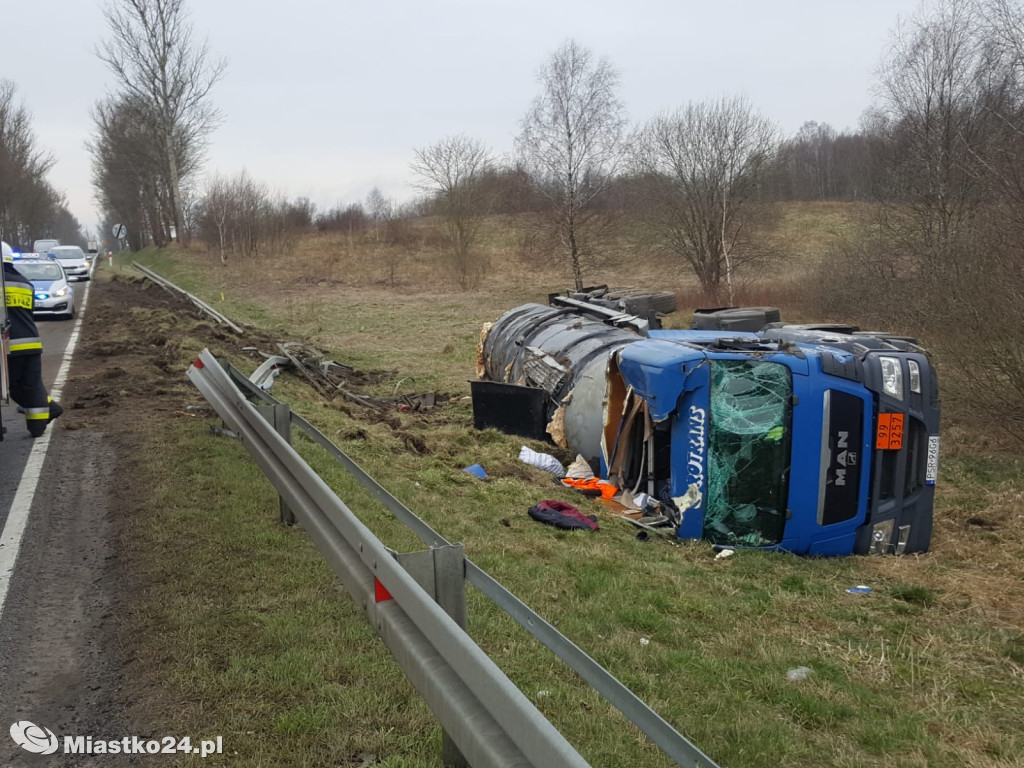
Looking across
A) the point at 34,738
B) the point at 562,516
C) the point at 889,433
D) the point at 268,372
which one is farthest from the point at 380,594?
the point at 268,372

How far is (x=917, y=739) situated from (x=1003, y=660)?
5.08 ft

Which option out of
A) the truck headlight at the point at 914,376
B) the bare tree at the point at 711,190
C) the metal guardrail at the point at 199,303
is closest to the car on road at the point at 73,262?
the metal guardrail at the point at 199,303

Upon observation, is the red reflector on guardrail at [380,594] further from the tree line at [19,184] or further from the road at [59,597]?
the tree line at [19,184]

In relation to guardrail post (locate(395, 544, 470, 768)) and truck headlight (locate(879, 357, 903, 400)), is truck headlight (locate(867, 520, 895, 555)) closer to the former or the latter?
truck headlight (locate(879, 357, 903, 400))

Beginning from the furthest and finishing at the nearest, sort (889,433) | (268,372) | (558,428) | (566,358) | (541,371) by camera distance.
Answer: (268,372)
(541,371)
(566,358)
(558,428)
(889,433)

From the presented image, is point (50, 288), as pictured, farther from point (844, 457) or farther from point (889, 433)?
point (889, 433)

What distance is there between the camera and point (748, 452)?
23.8 ft

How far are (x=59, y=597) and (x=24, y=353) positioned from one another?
154 inches

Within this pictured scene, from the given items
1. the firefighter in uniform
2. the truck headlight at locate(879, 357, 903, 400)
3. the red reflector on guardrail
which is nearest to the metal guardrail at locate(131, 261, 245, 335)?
the firefighter in uniform

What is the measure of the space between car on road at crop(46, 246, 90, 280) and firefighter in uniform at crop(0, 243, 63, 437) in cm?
2745

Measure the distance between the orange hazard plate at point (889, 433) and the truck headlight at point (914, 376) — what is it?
317mm

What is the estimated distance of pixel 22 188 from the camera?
173 ft

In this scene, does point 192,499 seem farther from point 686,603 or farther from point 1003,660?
point 1003,660

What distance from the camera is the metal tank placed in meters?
10.0
